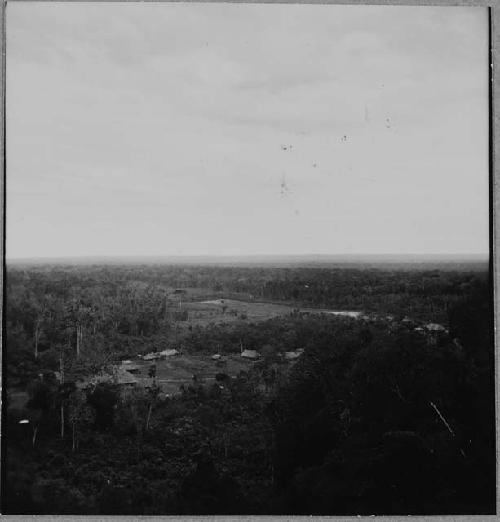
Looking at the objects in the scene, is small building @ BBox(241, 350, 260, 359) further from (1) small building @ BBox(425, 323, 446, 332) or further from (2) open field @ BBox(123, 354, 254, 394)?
(1) small building @ BBox(425, 323, 446, 332)

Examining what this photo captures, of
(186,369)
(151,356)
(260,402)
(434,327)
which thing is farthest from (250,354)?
(434,327)

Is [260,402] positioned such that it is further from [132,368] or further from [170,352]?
[132,368]

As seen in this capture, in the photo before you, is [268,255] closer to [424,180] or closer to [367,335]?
[367,335]

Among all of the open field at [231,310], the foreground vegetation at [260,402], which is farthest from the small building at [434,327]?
the open field at [231,310]

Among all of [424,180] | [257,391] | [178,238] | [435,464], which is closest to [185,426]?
[257,391]

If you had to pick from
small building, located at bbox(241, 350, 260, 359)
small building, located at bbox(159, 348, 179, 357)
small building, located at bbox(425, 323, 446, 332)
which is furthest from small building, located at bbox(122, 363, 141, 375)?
small building, located at bbox(425, 323, 446, 332)

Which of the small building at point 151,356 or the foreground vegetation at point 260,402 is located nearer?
the foreground vegetation at point 260,402

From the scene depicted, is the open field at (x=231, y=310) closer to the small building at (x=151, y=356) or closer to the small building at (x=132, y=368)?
the small building at (x=151, y=356)
